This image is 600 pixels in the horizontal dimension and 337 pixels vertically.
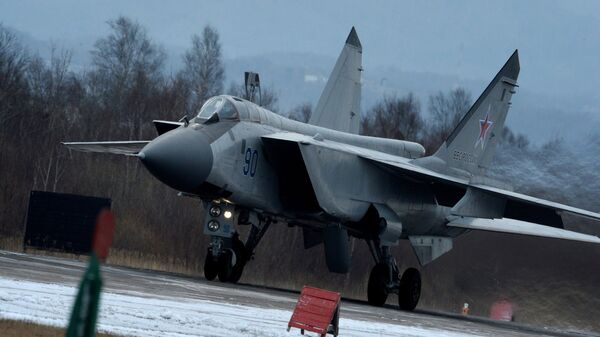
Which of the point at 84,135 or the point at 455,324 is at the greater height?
the point at 84,135

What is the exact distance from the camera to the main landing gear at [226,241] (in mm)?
17312

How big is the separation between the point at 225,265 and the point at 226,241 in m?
0.38

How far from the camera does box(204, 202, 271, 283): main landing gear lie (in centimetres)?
1731

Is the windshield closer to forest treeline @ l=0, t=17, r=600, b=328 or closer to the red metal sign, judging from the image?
the red metal sign

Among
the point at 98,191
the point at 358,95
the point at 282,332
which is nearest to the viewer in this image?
the point at 282,332

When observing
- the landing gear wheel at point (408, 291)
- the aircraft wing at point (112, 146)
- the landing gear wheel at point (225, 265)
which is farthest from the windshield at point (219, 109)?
the landing gear wheel at point (408, 291)

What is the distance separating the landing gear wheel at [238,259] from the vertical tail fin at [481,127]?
4.37m

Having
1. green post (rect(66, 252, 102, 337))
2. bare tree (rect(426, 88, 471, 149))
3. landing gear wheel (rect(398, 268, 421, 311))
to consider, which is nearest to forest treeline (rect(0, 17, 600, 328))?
landing gear wheel (rect(398, 268, 421, 311))

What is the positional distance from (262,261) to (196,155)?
10331 mm

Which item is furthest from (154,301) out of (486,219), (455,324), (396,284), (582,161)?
(582,161)

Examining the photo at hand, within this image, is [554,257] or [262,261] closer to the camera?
[554,257]

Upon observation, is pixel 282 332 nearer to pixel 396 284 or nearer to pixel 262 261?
pixel 396 284

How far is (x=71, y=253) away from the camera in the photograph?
2233 cm

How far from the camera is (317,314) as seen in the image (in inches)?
455
